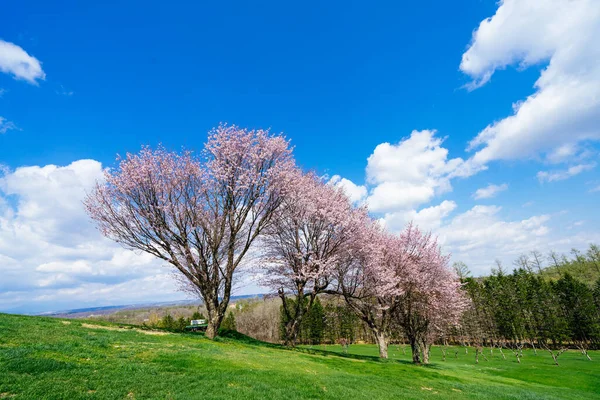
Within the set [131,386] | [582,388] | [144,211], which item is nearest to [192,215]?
[144,211]

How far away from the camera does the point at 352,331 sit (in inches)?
3563

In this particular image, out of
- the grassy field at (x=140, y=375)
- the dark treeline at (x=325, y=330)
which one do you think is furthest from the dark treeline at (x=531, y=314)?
the grassy field at (x=140, y=375)

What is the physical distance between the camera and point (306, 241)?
91.2ft

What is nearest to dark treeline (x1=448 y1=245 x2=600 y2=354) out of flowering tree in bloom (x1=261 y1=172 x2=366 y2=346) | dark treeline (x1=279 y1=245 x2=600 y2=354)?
dark treeline (x1=279 y1=245 x2=600 y2=354)

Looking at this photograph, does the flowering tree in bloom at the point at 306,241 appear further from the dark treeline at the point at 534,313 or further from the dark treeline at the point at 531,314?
the dark treeline at the point at 534,313

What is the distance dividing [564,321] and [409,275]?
181 ft

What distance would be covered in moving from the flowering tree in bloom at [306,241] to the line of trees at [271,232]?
0.32 ft

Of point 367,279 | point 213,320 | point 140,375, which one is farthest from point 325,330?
point 140,375

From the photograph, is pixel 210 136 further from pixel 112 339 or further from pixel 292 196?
pixel 112 339

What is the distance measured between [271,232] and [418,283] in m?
16.9

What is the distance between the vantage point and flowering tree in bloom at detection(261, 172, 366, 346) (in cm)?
2642

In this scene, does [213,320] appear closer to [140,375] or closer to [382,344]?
[140,375]

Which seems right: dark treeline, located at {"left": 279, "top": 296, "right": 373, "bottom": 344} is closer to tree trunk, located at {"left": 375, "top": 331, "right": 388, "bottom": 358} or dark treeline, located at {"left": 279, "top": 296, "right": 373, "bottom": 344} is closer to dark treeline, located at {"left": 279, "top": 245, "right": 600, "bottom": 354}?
dark treeline, located at {"left": 279, "top": 245, "right": 600, "bottom": 354}

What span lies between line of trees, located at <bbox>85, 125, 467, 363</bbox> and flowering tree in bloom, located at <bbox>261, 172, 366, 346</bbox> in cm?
10
